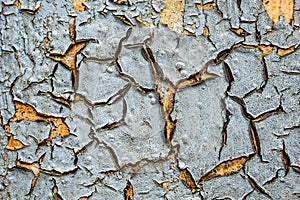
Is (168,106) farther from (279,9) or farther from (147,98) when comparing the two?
(279,9)

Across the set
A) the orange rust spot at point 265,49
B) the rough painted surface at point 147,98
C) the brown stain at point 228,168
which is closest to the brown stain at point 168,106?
the rough painted surface at point 147,98

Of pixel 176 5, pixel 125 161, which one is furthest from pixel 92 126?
pixel 176 5

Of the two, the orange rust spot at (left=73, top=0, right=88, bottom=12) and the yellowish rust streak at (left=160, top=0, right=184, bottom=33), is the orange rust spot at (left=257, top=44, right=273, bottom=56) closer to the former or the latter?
the yellowish rust streak at (left=160, top=0, right=184, bottom=33)

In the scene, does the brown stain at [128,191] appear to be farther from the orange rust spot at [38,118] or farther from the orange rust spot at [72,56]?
the orange rust spot at [72,56]

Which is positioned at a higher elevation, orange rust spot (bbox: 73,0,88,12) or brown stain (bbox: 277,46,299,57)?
orange rust spot (bbox: 73,0,88,12)

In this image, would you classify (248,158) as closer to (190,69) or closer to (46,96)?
(190,69)

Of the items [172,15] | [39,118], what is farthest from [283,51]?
[39,118]

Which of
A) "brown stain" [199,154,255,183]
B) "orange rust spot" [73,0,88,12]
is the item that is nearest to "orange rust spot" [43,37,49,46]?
"orange rust spot" [73,0,88,12]
